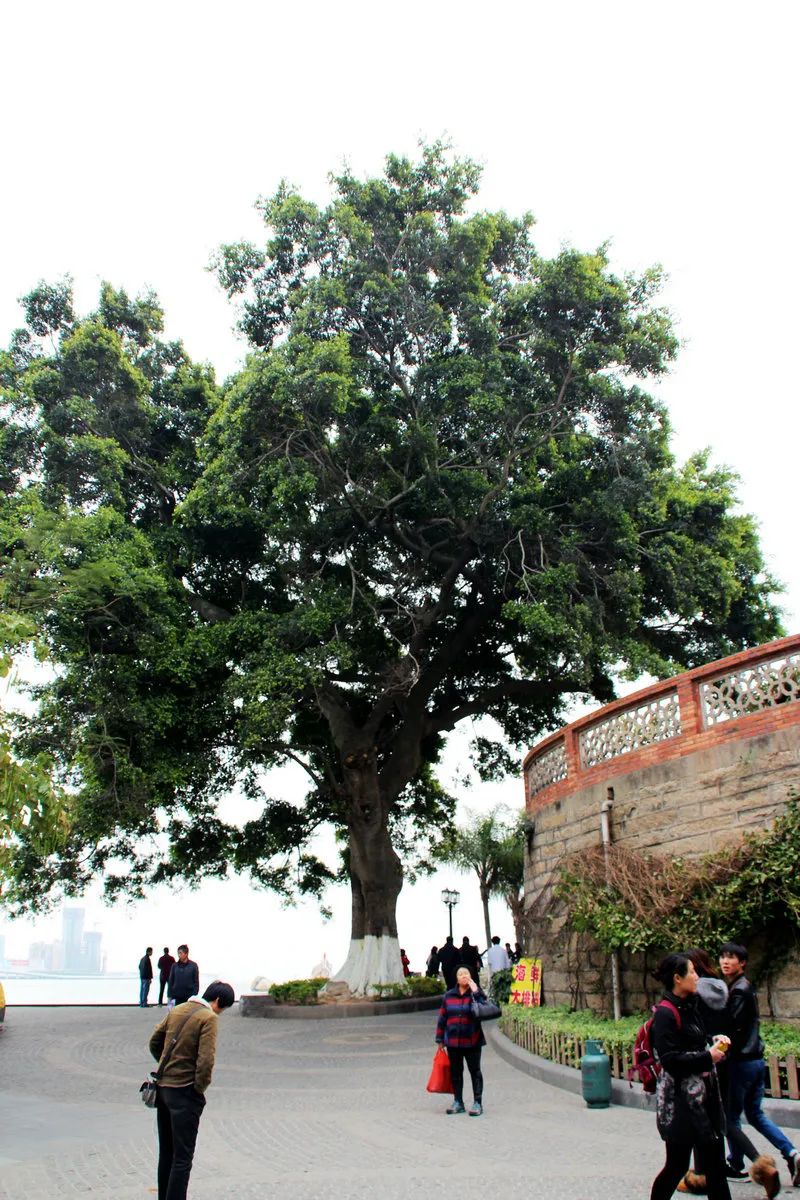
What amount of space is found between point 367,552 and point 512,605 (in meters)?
4.30

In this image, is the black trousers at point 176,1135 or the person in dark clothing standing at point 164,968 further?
the person in dark clothing standing at point 164,968

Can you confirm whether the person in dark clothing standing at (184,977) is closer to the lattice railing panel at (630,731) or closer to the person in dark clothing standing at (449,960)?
the person in dark clothing standing at (449,960)

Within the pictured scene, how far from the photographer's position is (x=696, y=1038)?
517 centimetres

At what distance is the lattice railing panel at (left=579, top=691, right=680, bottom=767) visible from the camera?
1145cm

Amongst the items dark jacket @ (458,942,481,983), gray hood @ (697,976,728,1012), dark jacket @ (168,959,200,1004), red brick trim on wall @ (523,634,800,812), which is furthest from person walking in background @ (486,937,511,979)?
gray hood @ (697,976,728,1012)

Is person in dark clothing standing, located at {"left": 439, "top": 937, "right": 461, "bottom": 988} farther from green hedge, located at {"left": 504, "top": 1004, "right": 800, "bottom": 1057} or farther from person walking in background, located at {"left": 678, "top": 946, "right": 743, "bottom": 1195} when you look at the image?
person walking in background, located at {"left": 678, "top": 946, "right": 743, "bottom": 1195}

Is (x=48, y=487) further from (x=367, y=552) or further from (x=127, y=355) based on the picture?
(x=367, y=552)

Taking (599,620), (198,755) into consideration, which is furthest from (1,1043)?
(599,620)

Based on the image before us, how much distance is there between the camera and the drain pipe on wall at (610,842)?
1093 cm

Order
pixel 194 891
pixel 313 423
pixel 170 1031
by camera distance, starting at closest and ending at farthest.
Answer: pixel 170 1031, pixel 313 423, pixel 194 891

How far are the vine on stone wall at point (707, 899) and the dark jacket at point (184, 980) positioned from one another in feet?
22.6

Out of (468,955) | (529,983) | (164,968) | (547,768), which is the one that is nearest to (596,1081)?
(529,983)

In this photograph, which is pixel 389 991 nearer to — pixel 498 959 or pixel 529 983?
pixel 498 959

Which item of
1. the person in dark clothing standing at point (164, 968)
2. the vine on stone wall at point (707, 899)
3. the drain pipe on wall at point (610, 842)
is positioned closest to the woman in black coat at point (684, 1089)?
the vine on stone wall at point (707, 899)
